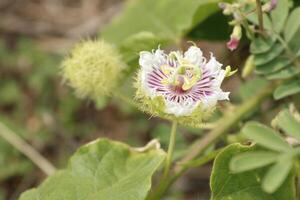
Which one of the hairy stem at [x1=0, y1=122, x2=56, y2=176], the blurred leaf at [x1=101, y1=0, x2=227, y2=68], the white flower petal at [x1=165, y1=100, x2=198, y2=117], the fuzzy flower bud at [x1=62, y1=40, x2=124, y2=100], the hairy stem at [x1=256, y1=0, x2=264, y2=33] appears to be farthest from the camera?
the hairy stem at [x1=0, y1=122, x2=56, y2=176]

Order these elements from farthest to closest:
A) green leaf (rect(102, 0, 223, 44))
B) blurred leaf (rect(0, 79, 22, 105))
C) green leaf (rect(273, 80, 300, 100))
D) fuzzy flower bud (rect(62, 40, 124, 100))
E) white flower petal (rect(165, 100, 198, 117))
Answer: blurred leaf (rect(0, 79, 22, 105)) < green leaf (rect(102, 0, 223, 44)) < fuzzy flower bud (rect(62, 40, 124, 100)) < green leaf (rect(273, 80, 300, 100)) < white flower petal (rect(165, 100, 198, 117))

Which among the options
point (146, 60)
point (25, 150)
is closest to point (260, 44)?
point (146, 60)

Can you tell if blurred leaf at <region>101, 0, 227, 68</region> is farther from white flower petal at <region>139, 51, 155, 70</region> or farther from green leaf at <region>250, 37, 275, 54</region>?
white flower petal at <region>139, 51, 155, 70</region>

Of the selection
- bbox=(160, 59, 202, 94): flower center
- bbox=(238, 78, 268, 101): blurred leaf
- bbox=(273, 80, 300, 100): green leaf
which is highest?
bbox=(160, 59, 202, 94): flower center

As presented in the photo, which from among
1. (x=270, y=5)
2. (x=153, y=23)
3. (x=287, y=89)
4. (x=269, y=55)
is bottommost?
(x=287, y=89)

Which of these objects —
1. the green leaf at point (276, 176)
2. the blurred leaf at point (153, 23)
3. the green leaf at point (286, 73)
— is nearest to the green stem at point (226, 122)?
the green leaf at point (286, 73)

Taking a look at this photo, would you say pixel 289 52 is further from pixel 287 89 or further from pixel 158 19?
pixel 158 19

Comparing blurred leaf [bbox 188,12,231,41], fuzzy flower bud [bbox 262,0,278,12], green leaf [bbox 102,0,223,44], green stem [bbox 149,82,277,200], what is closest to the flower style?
fuzzy flower bud [bbox 262,0,278,12]
